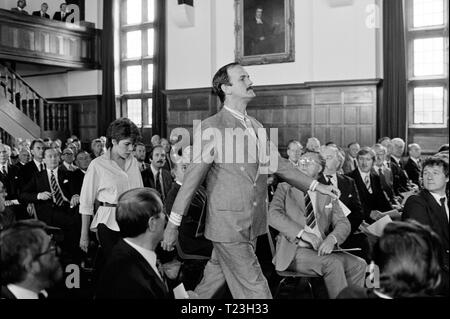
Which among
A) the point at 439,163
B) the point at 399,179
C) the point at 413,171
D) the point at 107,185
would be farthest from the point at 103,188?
the point at 413,171

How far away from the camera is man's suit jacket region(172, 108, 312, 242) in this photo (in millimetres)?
3258

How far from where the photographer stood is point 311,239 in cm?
388

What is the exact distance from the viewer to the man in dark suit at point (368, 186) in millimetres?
6066

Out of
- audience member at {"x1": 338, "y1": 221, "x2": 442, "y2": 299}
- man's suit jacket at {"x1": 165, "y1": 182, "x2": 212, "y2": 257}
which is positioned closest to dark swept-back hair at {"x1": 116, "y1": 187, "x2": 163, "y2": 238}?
audience member at {"x1": 338, "y1": 221, "x2": 442, "y2": 299}

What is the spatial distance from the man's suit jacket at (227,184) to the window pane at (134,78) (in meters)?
11.6

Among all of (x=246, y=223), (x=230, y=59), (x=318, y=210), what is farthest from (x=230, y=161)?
(x=230, y=59)

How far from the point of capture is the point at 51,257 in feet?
6.76

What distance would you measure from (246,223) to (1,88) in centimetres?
1131

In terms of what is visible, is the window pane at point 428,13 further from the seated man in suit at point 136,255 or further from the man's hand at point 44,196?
the seated man in suit at point 136,255

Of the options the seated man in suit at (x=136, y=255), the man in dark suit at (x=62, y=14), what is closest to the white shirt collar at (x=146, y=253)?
the seated man in suit at (x=136, y=255)

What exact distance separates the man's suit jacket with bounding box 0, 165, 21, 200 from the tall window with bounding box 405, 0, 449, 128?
7514 millimetres

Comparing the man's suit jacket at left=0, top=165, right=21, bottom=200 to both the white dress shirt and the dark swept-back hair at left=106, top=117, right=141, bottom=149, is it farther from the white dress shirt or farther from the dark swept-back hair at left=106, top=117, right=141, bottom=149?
the dark swept-back hair at left=106, top=117, right=141, bottom=149
